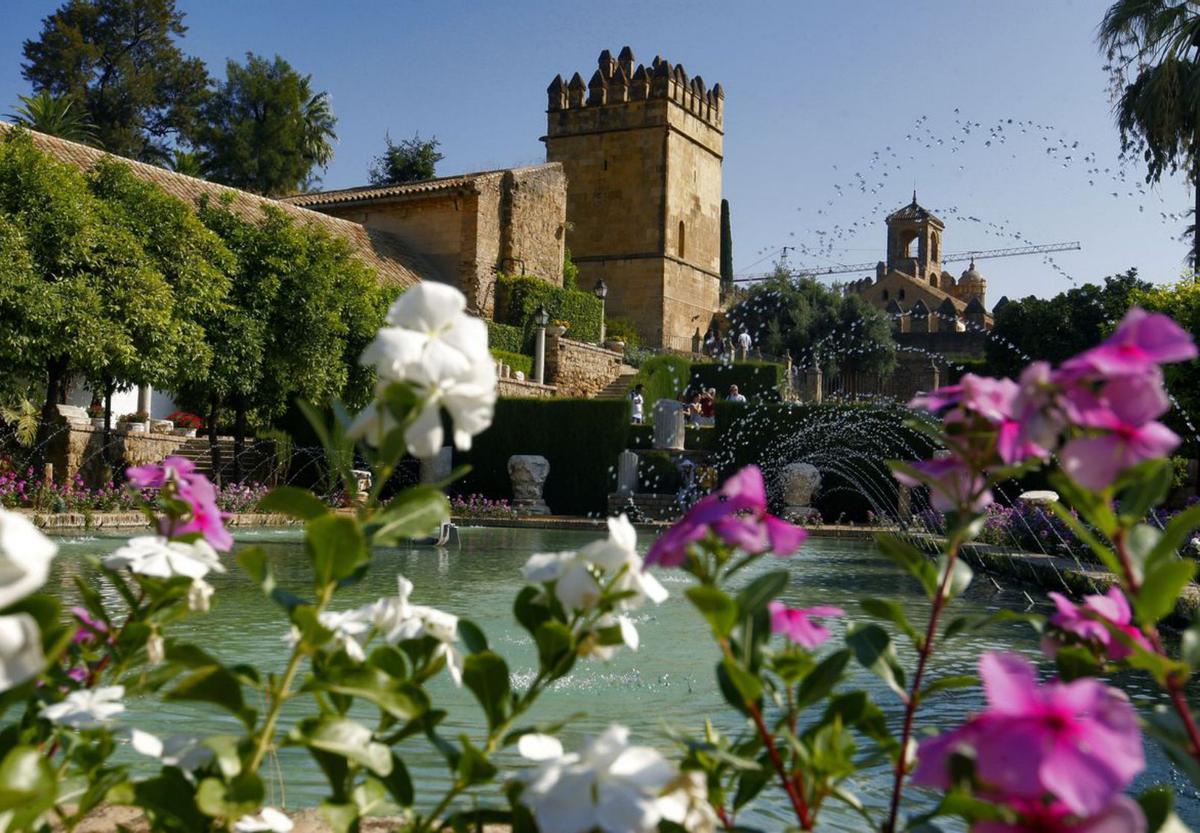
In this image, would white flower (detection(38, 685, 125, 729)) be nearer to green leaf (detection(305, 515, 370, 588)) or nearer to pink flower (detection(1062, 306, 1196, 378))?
green leaf (detection(305, 515, 370, 588))

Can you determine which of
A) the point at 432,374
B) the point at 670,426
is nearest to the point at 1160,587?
the point at 432,374

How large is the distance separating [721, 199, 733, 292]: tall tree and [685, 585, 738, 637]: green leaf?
50.7 meters

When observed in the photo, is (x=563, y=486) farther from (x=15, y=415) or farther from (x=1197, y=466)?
(x=1197, y=466)

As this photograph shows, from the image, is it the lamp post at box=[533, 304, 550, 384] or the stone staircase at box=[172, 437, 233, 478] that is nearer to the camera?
the stone staircase at box=[172, 437, 233, 478]

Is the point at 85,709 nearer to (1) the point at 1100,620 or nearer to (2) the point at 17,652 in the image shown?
(2) the point at 17,652

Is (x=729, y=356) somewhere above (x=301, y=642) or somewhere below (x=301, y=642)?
above

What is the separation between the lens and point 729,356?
3525 cm

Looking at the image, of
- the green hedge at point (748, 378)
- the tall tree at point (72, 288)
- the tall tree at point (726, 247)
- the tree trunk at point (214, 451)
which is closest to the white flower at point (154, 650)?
the tall tree at point (72, 288)

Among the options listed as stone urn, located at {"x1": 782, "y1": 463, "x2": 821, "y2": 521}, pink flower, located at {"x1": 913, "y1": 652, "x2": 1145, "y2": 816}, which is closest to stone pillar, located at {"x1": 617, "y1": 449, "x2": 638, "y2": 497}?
stone urn, located at {"x1": 782, "y1": 463, "x2": 821, "y2": 521}

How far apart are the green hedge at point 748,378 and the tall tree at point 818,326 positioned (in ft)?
28.6

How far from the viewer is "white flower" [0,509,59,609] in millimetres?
735

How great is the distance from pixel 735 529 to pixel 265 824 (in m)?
0.68

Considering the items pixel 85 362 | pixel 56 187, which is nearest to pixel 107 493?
pixel 85 362

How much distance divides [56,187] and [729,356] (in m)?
23.3
